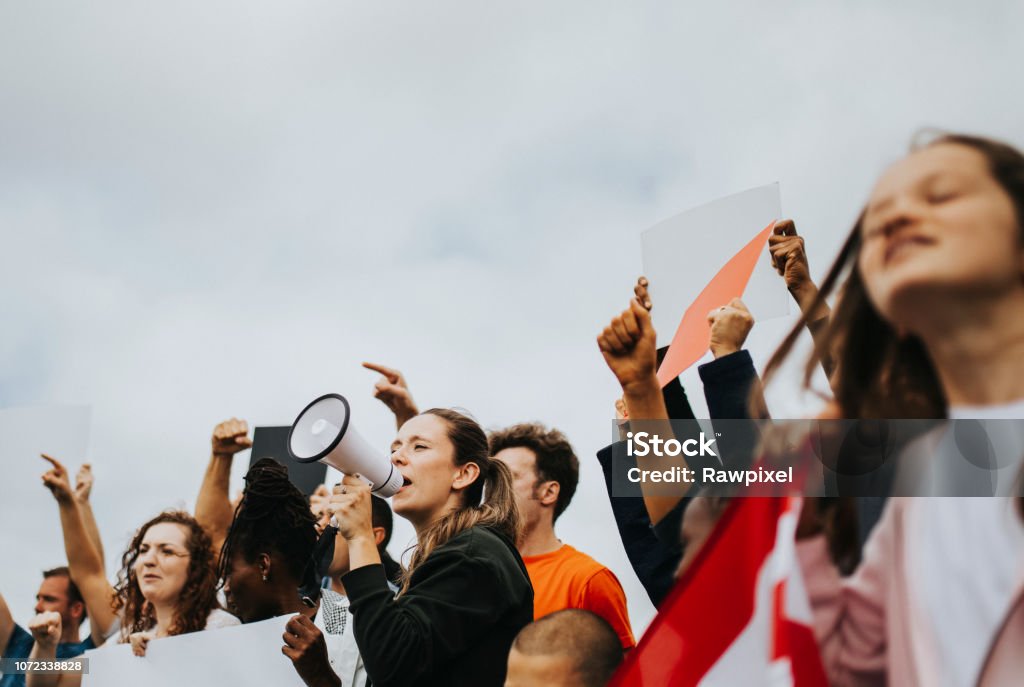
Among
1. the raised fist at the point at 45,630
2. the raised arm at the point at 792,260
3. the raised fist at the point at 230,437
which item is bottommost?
the raised fist at the point at 45,630

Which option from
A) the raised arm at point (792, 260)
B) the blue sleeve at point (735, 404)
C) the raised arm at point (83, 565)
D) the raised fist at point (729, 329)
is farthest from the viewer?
the raised arm at point (83, 565)

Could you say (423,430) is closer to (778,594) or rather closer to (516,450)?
(516,450)

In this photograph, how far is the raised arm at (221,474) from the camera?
4.32m

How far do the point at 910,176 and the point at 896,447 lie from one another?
1.49 feet

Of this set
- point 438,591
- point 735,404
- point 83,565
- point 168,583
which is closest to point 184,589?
point 168,583

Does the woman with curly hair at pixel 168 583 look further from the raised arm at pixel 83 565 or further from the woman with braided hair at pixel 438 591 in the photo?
the woman with braided hair at pixel 438 591

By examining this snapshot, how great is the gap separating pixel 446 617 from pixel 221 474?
6.92 ft

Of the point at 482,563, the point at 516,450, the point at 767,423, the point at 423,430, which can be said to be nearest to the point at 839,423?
the point at 767,423

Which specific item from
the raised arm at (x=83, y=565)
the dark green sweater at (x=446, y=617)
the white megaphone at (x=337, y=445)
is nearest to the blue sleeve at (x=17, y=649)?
the raised arm at (x=83, y=565)

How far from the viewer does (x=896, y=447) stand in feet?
5.57

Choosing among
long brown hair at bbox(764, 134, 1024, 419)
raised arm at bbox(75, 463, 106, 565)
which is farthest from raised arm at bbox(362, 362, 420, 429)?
long brown hair at bbox(764, 134, 1024, 419)

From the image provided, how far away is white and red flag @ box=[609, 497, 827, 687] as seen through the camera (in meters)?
1.71

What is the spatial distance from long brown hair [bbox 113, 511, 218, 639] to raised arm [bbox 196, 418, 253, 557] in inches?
8.3

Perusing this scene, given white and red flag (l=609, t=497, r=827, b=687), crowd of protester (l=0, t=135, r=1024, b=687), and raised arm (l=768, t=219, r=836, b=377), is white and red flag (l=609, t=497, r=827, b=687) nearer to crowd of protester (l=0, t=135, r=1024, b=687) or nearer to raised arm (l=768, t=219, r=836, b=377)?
crowd of protester (l=0, t=135, r=1024, b=687)
